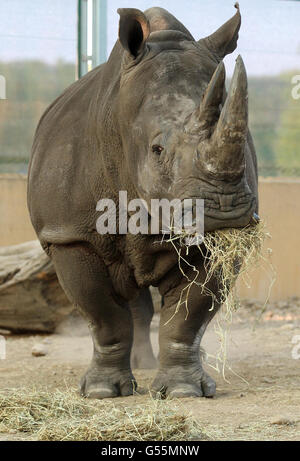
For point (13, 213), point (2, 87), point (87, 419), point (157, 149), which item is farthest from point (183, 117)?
point (2, 87)

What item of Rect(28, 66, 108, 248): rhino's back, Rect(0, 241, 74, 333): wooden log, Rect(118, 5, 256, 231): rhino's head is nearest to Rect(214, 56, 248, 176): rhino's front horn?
Rect(118, 5, 256, 231): rhino's head

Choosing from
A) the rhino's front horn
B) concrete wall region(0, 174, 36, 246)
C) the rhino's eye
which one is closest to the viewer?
the rhino's front horn

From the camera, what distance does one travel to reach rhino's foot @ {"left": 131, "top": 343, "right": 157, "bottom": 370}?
643 cm

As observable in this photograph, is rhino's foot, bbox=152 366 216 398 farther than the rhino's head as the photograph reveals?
Yes

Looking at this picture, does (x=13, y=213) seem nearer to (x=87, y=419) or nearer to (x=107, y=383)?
(x=107, y=383)

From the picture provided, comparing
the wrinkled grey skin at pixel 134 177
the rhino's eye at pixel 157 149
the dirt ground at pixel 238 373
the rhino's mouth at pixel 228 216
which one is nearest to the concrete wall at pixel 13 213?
the dirt ground at pixel 238 373

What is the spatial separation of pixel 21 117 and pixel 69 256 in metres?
4.28

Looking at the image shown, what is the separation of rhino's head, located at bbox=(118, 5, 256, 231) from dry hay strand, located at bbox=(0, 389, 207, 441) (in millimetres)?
941

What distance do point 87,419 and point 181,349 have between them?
1193 mm

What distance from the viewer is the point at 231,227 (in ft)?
14.6

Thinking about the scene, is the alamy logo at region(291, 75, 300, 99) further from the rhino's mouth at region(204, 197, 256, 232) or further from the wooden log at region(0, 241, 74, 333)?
the rhino's mouth at region(204, 197, 256, 232)

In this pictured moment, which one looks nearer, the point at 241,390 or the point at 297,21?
the point at 241,390
